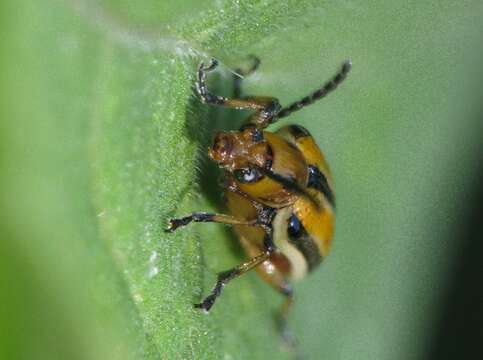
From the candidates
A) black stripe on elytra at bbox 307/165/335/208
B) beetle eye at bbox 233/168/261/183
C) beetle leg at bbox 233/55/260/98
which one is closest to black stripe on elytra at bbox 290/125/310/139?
black stripe on elytra at bbox 307/165/335/208

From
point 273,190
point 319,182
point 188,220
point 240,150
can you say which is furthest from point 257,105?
point 188,220

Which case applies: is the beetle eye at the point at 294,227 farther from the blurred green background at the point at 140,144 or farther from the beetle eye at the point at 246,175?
the beetle eye at the point at 246,175

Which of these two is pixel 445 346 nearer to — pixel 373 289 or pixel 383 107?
pixel 373 289

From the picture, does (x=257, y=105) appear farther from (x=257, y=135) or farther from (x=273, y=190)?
(x=273, y=190)

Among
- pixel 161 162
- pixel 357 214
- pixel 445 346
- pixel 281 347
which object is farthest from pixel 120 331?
pixel 445 346

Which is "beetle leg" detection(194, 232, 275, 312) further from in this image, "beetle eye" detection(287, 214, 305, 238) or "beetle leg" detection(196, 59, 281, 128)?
"beetle leg" detection(196, 59, 281, 128)

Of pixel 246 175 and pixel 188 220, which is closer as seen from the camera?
pixel 188 220
